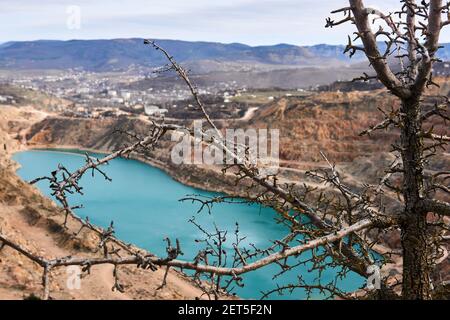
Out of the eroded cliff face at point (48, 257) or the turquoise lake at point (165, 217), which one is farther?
the turquoise lake at point (165, 217)

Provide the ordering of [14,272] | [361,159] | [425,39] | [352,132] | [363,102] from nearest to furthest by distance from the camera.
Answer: [425,39]
[14,272]
[361,159]
[352,132]
[363,102]

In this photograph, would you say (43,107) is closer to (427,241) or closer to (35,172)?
(35,172)

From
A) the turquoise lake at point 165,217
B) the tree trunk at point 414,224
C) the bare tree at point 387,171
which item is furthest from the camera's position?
the turquoise lake at point 165,217

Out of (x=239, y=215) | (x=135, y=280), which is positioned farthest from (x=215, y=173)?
(x=135, y=280)

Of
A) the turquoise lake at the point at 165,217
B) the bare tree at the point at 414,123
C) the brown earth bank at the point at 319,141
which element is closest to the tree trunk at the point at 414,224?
the bare tree at the point at 414,123

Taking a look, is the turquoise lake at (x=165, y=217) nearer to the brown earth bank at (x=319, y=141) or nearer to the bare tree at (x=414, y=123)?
the brown earth bank at (x=319, y=141)

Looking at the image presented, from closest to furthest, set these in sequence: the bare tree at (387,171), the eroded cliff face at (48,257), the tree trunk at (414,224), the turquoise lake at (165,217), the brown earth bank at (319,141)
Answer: the bare tree at (387,171) < the tree trunk at (414,224) < the eroded cliff face at (48,257) < the turquoise lake at (165,217) < the brown earth bank at (319,141)

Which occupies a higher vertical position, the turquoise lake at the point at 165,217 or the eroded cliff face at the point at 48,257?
the eroded cliff face at the point at 48,257
